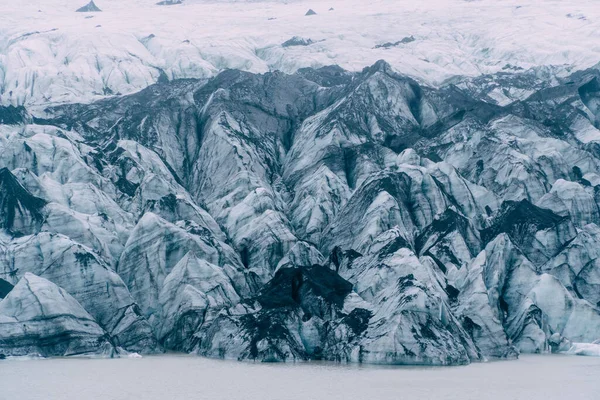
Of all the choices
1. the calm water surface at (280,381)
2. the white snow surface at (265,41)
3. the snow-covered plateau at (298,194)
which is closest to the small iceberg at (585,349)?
the snow-covered plateau at (298,194)

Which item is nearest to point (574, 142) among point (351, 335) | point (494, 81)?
point (494, 81)

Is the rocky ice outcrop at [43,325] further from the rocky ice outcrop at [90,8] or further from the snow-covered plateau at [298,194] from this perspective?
the rocky ice outcrop at [90,8]

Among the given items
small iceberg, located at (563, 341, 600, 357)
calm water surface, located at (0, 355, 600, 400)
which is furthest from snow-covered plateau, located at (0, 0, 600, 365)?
calm water surface, located at (0, 355, 600, 400)

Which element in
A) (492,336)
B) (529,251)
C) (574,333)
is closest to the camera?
(492,336)

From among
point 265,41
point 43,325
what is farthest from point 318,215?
point 265,41

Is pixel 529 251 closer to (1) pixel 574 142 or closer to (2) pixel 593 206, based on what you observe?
(2) pixel 593 206

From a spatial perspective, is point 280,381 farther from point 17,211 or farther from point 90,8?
point 90,8
